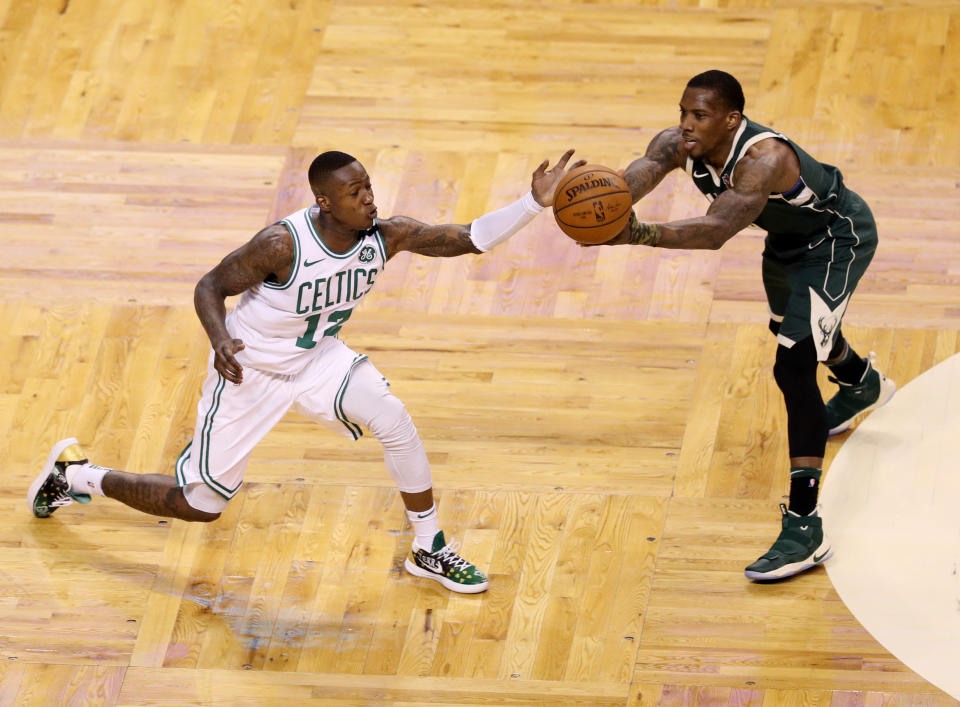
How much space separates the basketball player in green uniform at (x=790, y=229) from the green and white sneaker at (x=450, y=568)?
1.00m

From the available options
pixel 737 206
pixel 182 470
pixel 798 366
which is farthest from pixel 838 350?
pixel 182 470

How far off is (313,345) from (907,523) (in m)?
2.33

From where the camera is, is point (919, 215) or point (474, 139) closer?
point (919, 215)

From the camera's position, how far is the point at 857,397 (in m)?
6.17

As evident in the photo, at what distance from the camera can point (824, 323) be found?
552cm

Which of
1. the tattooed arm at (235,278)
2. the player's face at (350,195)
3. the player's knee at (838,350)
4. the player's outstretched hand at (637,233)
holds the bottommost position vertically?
the player's knee at (838,350)

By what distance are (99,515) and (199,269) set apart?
1.53 meters

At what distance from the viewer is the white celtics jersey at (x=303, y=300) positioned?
5.23m

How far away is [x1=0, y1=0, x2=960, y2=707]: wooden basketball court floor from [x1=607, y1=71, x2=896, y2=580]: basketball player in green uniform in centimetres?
32

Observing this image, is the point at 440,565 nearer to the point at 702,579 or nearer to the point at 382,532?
the point at 382,532

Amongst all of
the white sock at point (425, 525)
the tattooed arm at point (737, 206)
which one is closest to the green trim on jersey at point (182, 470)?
the white sock at point (425, 525)

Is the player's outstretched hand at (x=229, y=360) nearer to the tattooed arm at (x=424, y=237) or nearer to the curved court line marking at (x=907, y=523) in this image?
the tattooed arm at (x=424, y=237)

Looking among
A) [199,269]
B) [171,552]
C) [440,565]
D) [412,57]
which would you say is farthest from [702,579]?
[412,57]

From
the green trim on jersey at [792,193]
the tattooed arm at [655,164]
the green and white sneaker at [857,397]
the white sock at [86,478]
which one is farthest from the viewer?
the green and white sneaker at [857,397]
